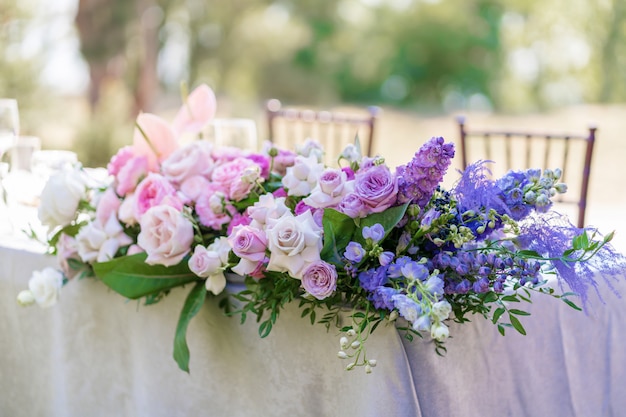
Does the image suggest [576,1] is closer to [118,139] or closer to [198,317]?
[118,139]

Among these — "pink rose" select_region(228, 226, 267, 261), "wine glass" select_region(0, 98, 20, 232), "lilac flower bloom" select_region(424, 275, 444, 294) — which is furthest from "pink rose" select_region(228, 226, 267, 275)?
"wine glass" select_region(0, 98, 20, 232)

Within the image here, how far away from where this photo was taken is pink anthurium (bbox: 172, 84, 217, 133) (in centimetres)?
123

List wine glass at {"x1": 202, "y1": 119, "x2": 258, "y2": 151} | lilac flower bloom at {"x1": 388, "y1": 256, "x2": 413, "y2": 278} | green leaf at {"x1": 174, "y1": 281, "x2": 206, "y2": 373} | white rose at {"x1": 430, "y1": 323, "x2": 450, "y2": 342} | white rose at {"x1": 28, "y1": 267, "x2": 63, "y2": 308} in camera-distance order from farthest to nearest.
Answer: wine glass at {"x1": 202, "y1": 119, "x2": 258, "y2": 151} < white rose at {"x1": 28, "y1": 267, "x2": 63, "y2": 308} < green leaf at {"x1": 174, "y1": 281, "x2": 206, "y2": 373} < lilac flower bloom at {"x1": 388, "y1": 256, "x2": 413, "y2": 278} < white rose at {"x1": 430, "y1": 323, "x2": 450, "y2": 342}

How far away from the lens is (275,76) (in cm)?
1305

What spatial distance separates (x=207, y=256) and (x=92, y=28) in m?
6.71

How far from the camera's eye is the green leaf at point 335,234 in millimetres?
923

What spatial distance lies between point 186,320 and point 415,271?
398 millimetres

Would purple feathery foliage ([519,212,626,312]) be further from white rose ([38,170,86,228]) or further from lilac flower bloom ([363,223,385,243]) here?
white rose ([38,170,86,228])

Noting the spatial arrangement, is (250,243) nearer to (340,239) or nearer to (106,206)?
(340,239)

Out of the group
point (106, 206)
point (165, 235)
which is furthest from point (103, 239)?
point (165, 235)

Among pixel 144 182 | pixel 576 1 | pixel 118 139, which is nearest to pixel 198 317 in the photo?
pixel 144 182

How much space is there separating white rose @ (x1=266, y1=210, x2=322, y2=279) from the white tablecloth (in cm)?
15

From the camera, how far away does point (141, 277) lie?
1.11m

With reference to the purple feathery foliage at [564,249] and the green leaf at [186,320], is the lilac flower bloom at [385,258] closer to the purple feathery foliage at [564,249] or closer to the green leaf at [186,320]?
the purple feathery foliage at [564,249]
